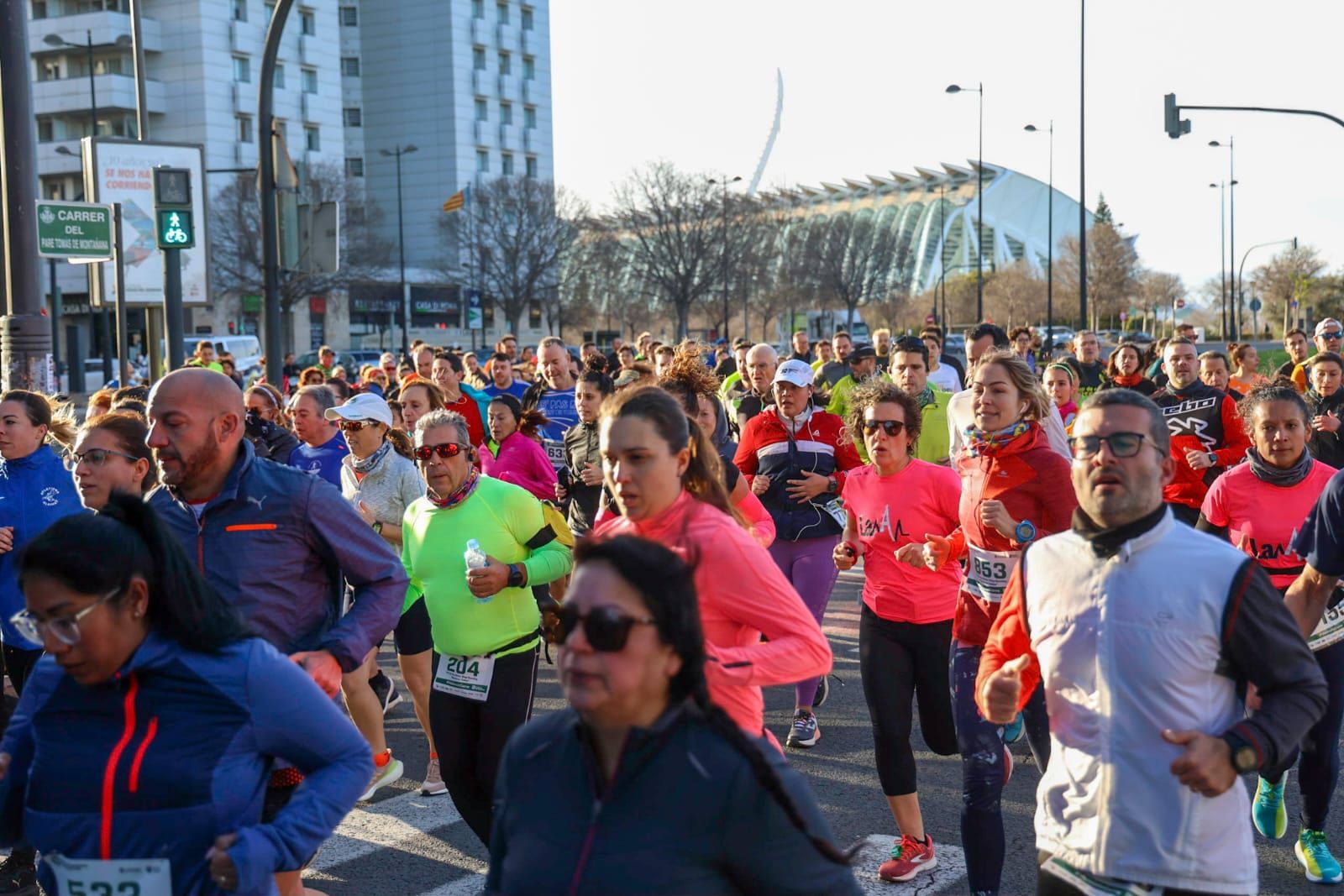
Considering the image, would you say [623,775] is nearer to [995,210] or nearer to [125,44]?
[125,44]

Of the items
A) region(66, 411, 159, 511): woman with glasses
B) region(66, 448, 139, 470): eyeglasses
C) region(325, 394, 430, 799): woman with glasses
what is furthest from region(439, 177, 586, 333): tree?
region(66, 448, 139, 470): eyeglasses

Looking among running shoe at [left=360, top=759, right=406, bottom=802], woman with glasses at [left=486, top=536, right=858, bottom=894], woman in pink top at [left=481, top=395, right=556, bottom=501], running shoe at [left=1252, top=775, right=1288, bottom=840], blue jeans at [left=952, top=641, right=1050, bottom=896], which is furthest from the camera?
woman in pink top at [left=481, top=395, right=556, bottom=501]

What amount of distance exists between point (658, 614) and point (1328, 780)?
13.9 feet

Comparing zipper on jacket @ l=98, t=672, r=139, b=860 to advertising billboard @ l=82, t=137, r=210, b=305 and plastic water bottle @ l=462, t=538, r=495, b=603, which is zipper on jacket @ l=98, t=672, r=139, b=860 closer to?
plastic water bottle @ l=462, t=538, r=495, b=603

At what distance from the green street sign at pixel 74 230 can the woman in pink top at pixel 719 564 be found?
10.3 meters

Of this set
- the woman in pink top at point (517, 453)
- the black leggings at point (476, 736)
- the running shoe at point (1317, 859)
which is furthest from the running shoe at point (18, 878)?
the running shoe at point (1317, 859)

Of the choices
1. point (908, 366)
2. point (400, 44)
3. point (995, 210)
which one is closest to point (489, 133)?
point (400, 44)

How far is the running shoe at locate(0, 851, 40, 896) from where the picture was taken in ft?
17.5

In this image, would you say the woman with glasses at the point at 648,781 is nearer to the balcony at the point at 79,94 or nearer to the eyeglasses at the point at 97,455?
the eyeglasses at the point at 97,455

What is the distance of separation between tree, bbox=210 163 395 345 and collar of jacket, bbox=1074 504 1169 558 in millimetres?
55709

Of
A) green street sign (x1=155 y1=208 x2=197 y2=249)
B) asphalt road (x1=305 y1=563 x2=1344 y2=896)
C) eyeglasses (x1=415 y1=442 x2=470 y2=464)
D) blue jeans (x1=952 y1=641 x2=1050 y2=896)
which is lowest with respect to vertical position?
asphalt road (x1=305 y1=563 x2=1344 y2=896)

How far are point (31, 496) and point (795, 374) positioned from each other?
392 centimetres

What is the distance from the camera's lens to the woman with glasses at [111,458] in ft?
17.0

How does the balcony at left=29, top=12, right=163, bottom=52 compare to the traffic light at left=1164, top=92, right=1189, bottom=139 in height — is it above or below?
above
